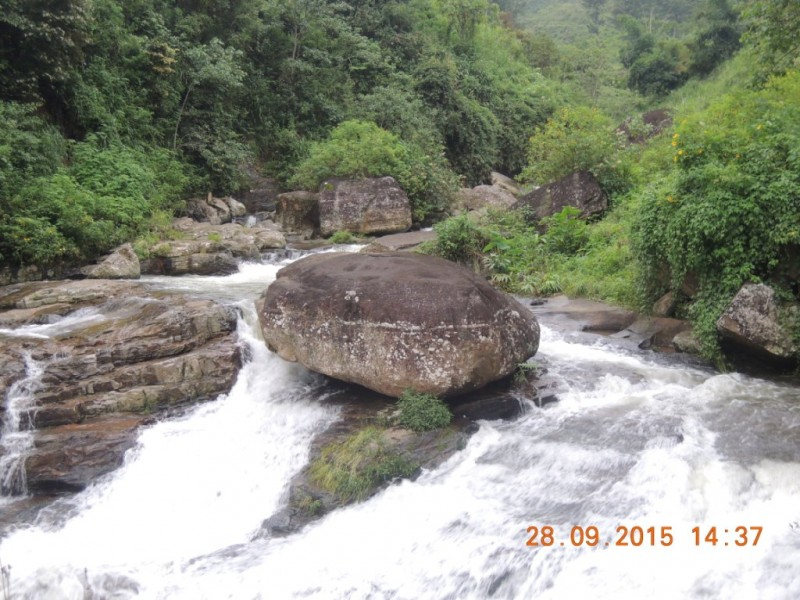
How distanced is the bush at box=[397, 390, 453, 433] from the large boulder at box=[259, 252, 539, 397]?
0.12 m

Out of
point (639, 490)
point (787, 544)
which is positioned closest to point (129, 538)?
point (639, 490)

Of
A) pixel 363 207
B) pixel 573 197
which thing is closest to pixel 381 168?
pixel 363 207

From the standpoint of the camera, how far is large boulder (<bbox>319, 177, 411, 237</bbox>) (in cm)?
1927

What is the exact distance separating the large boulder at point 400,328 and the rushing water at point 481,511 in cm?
72

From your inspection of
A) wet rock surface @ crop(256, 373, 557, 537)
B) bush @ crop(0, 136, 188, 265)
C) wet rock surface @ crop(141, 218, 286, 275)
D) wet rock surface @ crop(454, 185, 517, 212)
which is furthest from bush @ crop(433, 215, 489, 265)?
bush @ crop(0, 136, 188, 265)

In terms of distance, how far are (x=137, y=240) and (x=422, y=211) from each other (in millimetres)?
9459

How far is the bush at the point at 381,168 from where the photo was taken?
20.3 m

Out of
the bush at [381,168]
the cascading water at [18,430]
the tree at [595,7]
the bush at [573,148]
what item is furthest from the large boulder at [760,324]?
the tree at [595,7]

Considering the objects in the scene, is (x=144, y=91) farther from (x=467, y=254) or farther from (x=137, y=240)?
(x=467, y=254)

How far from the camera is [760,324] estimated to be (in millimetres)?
7816

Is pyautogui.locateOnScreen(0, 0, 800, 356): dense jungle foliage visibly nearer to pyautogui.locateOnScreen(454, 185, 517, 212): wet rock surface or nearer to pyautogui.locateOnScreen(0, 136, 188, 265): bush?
pyautogui.locateOnScreen(0, 136, 188, 265): bush

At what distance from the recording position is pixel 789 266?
319 inches

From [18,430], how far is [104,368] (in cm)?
121

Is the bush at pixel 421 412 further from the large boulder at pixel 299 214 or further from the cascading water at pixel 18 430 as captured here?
the large boulder at pixel 299 214
